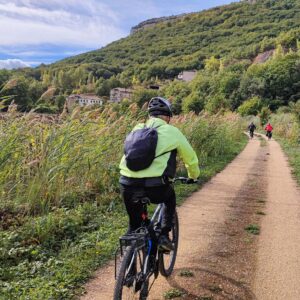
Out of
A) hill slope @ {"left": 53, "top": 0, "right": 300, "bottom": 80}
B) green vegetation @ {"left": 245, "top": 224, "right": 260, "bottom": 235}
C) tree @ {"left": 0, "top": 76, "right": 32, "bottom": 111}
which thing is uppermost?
hill slope @ {"left": 53, "top": 0, "right": 300, "bottom": 80}

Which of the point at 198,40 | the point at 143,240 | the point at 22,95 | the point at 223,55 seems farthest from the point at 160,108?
the point at 198,40

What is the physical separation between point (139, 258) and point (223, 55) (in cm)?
14136

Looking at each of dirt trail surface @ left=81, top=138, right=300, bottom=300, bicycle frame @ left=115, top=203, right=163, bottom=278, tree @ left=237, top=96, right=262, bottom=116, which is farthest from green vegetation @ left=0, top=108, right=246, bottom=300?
tree @ left=237, top=96, right=262, bottom=116

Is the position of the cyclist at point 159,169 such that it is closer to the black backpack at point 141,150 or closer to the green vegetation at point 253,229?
the black backpack at point 141,150

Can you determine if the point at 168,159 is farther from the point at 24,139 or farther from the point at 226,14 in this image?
the point at 226,14

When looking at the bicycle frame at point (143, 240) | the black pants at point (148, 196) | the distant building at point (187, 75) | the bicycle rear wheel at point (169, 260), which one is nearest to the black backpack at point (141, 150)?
the black pants at point (148, 196)

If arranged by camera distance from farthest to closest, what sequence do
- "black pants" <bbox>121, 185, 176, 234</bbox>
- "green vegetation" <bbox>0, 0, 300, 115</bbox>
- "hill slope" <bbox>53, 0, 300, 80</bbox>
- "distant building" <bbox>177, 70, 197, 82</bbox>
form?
1. "hill slope" <bbox>53, 0, 300, 80</bbox>
2. "distant building" <bbox>177, 70, 197, 82</bbox>
3. "green vegetation" <bbox>0, 0, 300, 115</bbox>
4. "black pants" <bbox>121, 185, 176, 234</bbox>

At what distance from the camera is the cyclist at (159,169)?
3.39m

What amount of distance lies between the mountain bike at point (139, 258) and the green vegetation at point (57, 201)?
2.62 feet

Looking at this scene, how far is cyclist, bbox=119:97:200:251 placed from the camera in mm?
3391

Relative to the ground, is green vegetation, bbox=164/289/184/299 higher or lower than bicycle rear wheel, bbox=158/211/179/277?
lower

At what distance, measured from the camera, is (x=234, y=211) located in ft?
25.0

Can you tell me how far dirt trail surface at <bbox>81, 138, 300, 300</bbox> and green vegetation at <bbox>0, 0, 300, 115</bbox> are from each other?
54.9m

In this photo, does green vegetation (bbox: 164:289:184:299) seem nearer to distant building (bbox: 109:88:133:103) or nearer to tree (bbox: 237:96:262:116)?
distant building (bbox: 109:88:133:103)
